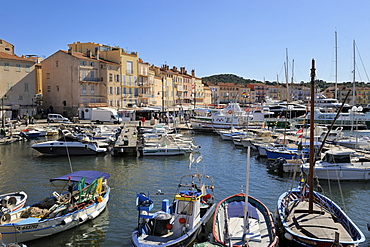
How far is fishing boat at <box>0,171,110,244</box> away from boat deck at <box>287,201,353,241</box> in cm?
1006

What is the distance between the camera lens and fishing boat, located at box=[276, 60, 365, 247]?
1284 centimetres

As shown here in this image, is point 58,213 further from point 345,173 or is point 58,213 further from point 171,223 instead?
point 345,173

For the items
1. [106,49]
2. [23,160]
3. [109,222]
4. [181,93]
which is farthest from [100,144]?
[181,93]

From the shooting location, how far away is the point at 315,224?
1415 centimetres

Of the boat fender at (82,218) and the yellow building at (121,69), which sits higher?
the yellow building at (121,69)

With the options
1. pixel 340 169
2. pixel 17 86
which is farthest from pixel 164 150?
pixel 17 86

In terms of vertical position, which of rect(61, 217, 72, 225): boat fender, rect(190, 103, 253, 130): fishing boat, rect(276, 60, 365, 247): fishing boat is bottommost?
rect(61, 217, 72, 225): boat fender

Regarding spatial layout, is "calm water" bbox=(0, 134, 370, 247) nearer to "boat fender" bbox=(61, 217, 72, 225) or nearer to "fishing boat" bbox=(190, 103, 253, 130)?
"boat fender" bbox=(61, 217, 72, 225)

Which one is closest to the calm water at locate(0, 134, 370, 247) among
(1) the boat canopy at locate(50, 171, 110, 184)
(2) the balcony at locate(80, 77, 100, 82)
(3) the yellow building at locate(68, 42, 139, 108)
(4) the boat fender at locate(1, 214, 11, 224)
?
(4) the boat fender at locate(1, 214, 11, 224)

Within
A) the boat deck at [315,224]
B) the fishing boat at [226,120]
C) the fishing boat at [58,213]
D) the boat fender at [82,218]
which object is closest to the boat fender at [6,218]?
the fishing boat at [58,213]

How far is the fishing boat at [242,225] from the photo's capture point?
1300 cm

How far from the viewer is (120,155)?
36.0 meters

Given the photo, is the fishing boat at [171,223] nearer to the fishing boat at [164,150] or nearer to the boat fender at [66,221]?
the boat fender at [66,221]

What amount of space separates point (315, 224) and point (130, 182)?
49.4ft
